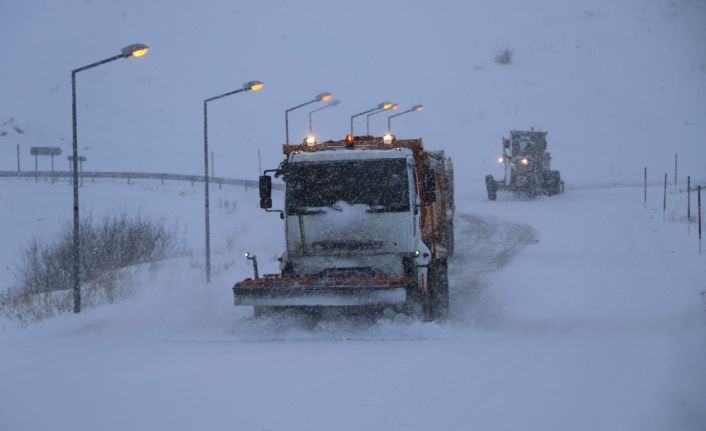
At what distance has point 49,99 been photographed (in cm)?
6500

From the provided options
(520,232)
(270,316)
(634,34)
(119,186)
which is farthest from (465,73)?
(270,316)

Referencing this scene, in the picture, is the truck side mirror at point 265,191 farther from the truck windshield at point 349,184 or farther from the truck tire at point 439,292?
the truck tire at point 439,292

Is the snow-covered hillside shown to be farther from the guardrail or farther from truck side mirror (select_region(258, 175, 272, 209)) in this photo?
truck side mirror (select_region(258, 175, 272, 209))

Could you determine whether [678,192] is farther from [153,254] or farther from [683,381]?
[683,381]

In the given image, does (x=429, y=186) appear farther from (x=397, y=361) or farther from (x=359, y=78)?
(x=359, y=78)

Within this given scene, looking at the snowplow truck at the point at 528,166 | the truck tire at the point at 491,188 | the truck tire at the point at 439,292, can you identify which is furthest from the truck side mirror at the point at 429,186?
the truck tire at the point at 491,188

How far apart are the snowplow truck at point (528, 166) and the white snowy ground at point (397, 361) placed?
23.1 m

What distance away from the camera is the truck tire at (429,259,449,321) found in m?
12.4

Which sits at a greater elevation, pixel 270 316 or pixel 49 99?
pixel 49 99

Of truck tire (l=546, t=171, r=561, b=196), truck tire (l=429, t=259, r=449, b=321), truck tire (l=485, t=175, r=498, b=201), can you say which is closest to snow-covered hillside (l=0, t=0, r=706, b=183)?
truck tire (l=485, t=175, r=498, b=201)

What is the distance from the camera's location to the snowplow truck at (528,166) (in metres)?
42.3

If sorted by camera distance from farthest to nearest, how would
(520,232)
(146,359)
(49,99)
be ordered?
(49,99) → (520,232) → (146,359)

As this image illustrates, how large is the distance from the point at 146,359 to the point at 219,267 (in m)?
12.6

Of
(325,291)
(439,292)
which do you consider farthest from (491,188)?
(325,291)
